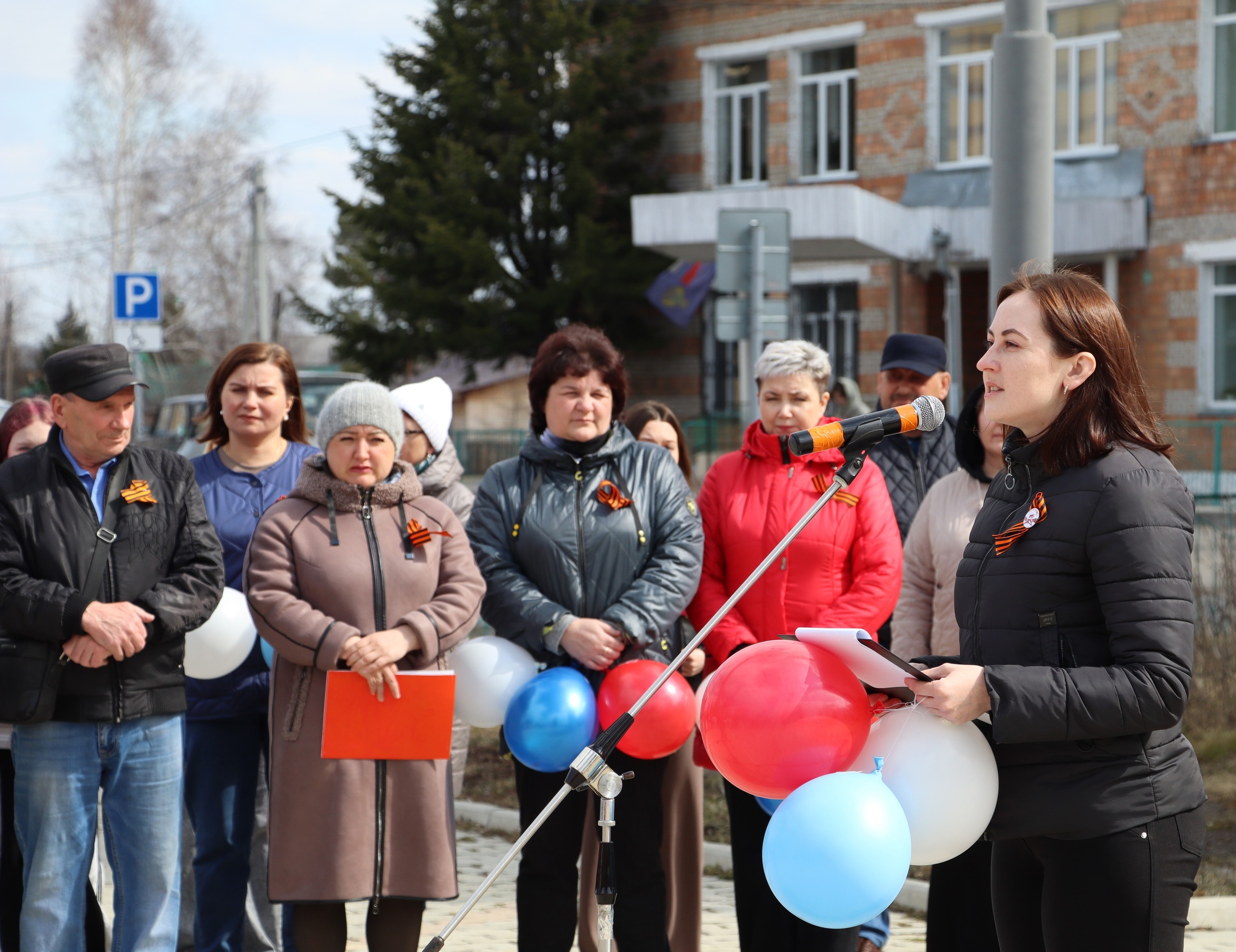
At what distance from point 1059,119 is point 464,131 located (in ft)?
34.3

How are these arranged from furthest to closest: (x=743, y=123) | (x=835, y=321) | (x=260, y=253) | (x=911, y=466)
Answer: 1. (x=260, y=253)
2. (x=743, y=123)
3. (x=835, y=321)
4. (x=911, y=466)

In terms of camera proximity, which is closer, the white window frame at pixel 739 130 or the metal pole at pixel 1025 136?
the metal pole at pixel 1025 136

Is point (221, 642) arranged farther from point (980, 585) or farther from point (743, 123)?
point (743, 123)

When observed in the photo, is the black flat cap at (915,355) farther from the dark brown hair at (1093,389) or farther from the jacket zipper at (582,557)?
the dark brown hair at (1093,389)

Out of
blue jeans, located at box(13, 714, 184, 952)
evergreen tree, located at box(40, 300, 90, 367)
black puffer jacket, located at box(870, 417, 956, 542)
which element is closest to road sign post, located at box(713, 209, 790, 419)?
black puffer jacket, located at box(870, 417, 956, 542)

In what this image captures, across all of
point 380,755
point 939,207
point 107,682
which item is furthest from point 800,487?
point 939,207

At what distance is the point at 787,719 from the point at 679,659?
26cm

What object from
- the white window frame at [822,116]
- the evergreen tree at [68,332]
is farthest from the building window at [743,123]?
the evergreen tree at [68,332]

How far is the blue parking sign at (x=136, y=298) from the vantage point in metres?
14.0

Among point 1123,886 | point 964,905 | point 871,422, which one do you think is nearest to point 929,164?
point 964,905

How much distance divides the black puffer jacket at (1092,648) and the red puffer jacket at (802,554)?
171 cm

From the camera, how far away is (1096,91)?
65.6 ft

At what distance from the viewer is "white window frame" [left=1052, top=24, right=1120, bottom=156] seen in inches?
777

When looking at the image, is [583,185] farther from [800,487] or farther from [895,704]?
[895,704]
